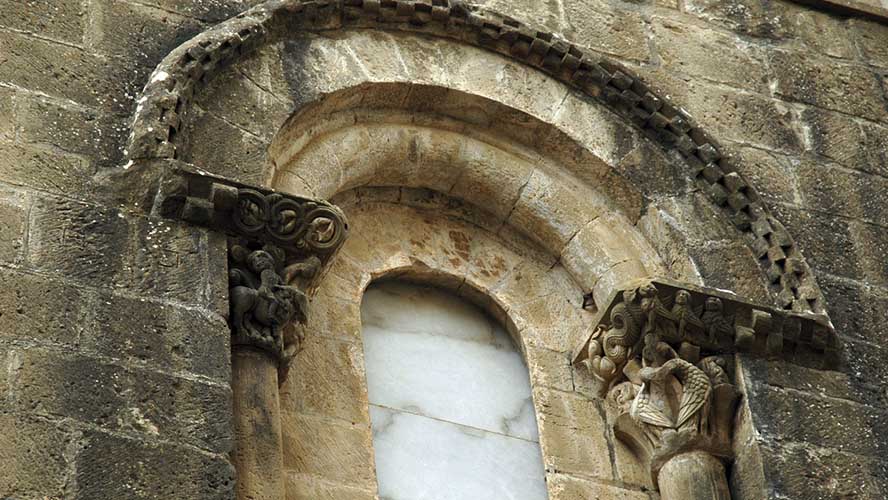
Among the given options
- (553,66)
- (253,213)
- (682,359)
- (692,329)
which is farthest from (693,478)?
(553,66)

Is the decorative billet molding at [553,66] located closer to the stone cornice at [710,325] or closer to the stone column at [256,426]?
the stone cornice at [710,325]

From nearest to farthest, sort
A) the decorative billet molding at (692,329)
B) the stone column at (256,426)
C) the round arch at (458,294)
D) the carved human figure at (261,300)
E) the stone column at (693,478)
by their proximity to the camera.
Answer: the stone column at (256,426)
the carved human figure at (261,300)
the round arch at (458,294)
the stone column at (693,478)
the decorative billet molding at (692,329)

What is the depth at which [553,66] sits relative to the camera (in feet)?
33.2

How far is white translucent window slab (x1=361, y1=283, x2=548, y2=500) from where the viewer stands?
8.77 m

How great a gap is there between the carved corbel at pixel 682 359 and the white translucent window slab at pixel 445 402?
1.34 ft

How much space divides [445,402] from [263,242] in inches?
46.0

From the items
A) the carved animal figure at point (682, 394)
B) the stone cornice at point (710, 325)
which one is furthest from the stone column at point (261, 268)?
the carved animal figure at point (682, 394)

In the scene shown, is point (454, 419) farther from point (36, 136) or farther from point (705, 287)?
Answer: point (36, 136)

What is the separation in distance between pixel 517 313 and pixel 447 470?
1078mm

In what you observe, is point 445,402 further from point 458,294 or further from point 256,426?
point 256,426

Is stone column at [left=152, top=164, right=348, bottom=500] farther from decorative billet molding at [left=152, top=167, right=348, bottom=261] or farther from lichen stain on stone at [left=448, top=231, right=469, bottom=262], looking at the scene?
lichen stain on stone at [left=448, top=231, right=469, bottom=262]

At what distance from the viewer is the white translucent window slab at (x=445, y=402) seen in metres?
8.77

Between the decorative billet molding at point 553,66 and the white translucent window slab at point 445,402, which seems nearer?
the white translucent window slab at point 445,402

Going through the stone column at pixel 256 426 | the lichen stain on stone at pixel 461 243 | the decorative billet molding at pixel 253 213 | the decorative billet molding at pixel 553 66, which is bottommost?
the stone column at pixel 256 426
